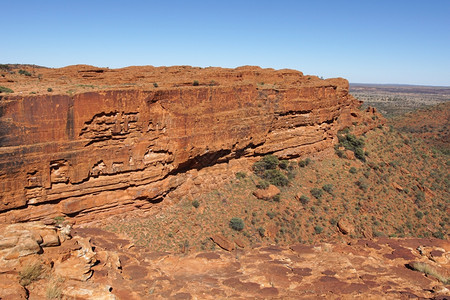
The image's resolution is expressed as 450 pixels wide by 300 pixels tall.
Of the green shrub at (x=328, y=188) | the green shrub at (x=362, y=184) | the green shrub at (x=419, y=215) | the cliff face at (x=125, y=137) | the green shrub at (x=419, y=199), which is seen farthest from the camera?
the green shrub at (x=419, y=199)

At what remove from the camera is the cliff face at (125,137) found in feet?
49.6

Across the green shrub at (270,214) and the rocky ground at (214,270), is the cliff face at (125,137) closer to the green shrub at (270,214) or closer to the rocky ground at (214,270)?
the rocky ground at (214,270)

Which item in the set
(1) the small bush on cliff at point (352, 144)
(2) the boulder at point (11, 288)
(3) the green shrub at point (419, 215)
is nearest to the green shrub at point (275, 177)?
(1) the small bush on cliff at point (352, 144)

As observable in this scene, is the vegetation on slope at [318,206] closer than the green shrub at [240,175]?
Yes

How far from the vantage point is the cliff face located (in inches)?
595

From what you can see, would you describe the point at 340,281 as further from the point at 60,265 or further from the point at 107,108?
the point at 107,108

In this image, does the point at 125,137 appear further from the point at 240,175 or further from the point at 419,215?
the point at 419,215

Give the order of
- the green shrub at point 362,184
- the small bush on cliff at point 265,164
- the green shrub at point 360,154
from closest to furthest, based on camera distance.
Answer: the small bush on cliff at point 265,164 < the green shrub at point 362,184 < the green shrub at point 360,154

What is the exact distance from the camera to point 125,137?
18.2 m

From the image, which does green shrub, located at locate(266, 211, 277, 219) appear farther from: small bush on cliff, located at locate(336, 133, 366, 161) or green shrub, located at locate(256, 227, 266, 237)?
small bush on cliff, located at locate(336, 133, 366, 161)

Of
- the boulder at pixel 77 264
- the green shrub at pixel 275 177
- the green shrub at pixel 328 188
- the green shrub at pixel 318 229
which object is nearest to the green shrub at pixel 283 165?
the green shrub at pixel 275 177

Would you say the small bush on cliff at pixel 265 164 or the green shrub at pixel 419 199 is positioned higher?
the small bush on cliff at pixel 265 164

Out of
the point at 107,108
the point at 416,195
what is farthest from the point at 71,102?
the point at 416,195

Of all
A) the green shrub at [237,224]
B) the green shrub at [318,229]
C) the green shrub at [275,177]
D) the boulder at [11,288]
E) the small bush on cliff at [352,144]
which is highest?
the small bush on cliff at [352,144]
